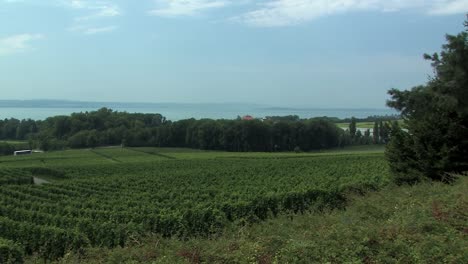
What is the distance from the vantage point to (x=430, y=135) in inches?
612

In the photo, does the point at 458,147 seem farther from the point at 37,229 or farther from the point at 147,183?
the point at 147,183

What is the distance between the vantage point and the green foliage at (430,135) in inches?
541

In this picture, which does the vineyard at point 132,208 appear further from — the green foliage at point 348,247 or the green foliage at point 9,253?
the green foliage at point 348,247

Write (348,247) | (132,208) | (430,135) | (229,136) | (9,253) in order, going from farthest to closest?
(229,136), (132,208), (430,135), (9,253), (348,247)

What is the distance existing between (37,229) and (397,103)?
14477 mm

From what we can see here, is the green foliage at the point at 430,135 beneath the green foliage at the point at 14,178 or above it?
above

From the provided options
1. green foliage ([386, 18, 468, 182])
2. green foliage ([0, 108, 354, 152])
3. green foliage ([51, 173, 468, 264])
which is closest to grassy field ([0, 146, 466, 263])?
green foliage ([51, 173, 468, 264])

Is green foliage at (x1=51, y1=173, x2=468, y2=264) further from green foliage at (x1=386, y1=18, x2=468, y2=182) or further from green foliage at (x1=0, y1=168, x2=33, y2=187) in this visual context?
green foliage at (x1=0, y1=168, x2=33, y2=187)

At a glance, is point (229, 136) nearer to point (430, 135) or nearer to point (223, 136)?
point (223, 136)

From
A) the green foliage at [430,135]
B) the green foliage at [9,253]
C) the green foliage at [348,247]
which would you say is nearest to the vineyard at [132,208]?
the green foliage at [9,253]

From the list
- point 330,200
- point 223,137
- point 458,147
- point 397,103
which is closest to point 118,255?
point 397,103

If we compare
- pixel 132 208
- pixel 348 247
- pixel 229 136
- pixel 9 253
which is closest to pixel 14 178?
pixel 132 208

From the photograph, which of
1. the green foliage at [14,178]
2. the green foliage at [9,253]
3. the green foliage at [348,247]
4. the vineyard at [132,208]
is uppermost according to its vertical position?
the green foliage at [348,247]

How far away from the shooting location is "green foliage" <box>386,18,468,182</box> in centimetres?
1375
